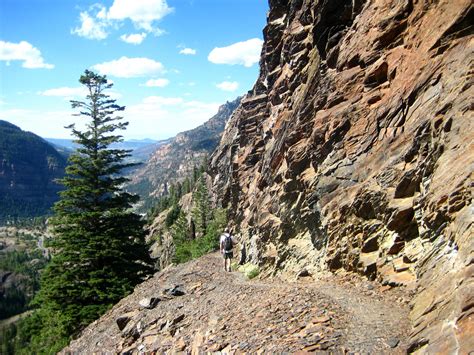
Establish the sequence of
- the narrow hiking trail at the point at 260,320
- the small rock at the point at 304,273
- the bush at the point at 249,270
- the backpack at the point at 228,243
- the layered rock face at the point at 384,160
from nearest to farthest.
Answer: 1. the layered rock face at the point at 384,160
2. the narrow hiking trail at the point at 260,320
3. the small rock at the point at 304,273
4. the bush at the point at 249,270
5. the backpack at the point at 228,243

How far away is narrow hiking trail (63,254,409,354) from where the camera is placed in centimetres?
1024

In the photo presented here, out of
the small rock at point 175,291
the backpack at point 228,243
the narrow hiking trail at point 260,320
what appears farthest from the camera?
the backpack at point 228,243

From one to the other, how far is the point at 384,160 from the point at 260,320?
808cm

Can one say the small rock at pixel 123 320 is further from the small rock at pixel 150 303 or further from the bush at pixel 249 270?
the bush at pixel 249 270

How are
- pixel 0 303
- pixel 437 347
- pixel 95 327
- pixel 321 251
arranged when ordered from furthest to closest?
A: pixel 0 303 → pixel 95 327 → pixel 321 251 → pixel 437 347

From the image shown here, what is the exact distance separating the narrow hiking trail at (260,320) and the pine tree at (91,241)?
7556 millimetres

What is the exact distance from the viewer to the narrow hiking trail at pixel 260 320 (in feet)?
33.6

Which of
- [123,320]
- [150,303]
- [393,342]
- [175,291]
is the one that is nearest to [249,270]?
[175,291]

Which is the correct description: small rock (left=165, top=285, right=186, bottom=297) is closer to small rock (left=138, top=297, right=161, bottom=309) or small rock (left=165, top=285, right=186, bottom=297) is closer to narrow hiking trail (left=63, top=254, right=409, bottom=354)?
narrow hiking trail (left=63, top=254, right=409, bottom=354)

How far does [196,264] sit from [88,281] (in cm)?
895

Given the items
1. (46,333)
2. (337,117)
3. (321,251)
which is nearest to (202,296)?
(321,251)

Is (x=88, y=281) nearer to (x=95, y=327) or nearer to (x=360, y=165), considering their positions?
(x=95, y=327)

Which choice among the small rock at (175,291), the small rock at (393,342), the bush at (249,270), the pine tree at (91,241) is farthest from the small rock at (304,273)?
the pine tree at (91,241)

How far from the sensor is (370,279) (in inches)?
554
